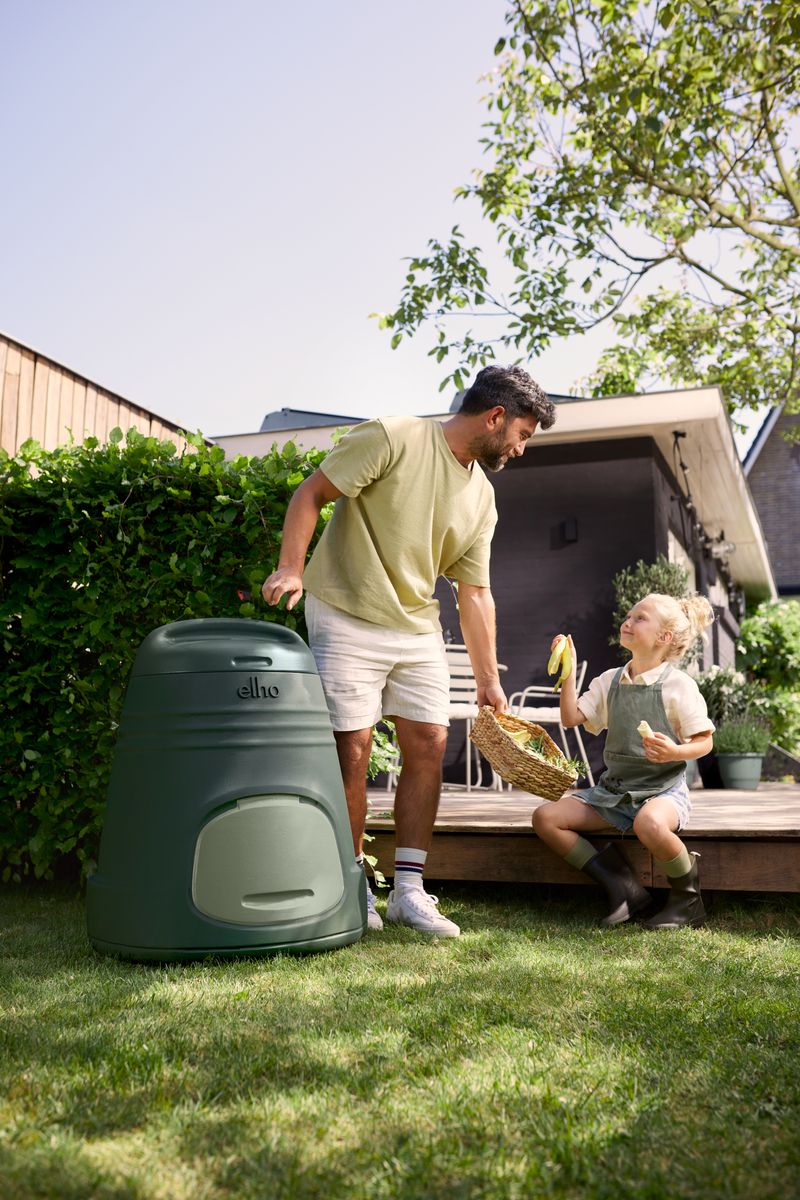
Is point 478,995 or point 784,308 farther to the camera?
point 784,308

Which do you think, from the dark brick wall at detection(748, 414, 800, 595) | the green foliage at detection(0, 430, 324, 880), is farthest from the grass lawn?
the dark brick wall at detection(748, 414, 800, 595)

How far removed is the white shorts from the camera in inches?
113

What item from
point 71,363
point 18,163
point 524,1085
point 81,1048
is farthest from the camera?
point 18,163

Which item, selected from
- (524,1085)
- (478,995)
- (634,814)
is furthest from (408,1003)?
(634,814)

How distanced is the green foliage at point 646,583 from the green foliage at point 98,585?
438 cm

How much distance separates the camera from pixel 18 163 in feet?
33.4

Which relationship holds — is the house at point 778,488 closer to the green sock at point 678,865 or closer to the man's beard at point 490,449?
the green sock at point 678,865

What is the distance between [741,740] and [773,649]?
385 cm

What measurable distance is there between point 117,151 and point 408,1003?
8.71 m

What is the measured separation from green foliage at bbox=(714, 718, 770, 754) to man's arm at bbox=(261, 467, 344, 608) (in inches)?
251

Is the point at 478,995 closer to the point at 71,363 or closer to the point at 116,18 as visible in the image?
the point at 71,363

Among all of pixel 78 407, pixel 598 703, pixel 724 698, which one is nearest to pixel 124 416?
pixel 78 407

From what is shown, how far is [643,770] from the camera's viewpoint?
328 centimetres

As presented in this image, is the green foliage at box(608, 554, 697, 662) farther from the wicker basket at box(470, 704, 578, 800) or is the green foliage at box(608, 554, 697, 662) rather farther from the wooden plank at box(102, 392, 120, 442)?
the wicker basket at box(470, 704, 578, 800)
